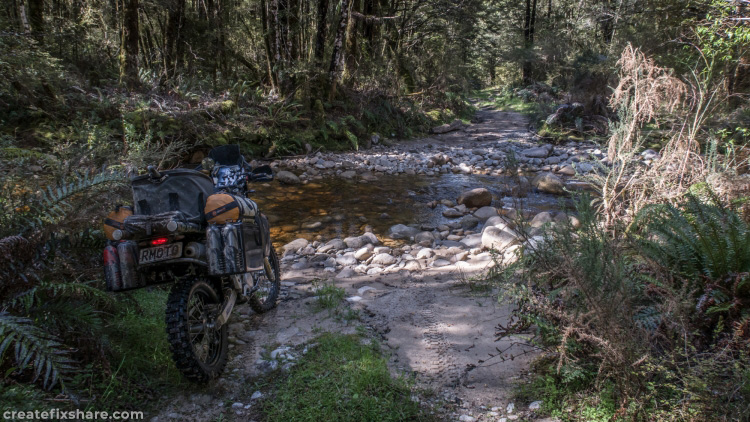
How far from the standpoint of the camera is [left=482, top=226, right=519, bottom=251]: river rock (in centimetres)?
581

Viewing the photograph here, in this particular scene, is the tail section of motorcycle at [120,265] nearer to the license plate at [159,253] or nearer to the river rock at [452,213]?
the license plate at [159,253]

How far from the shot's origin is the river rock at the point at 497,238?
581cm

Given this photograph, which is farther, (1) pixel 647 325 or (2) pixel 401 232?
(2) pixel 401 232

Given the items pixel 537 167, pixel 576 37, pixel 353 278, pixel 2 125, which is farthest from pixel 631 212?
pixel 576 37

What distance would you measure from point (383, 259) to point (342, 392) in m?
3.56

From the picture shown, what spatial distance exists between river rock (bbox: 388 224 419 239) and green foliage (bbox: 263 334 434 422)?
4401 millimetres

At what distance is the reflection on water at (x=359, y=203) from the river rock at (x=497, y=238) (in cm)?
123

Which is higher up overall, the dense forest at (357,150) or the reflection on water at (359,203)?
the dense forest at (357,150)

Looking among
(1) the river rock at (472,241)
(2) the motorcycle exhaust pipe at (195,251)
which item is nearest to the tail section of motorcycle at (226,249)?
(2) the motorcycle exhaust pipe at (195,251)

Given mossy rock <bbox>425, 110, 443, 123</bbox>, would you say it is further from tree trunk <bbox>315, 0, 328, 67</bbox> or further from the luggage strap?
the luggage strap

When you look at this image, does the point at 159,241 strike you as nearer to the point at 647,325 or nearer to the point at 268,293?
the point at 268,293

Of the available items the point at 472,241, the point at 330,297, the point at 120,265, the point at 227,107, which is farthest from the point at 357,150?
the point at 120,265

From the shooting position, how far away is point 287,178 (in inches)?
432

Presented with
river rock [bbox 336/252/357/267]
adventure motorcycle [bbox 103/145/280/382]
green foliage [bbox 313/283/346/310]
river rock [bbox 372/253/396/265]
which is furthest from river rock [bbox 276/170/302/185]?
adventure motorcycle [bbox 103/145/280/382]
